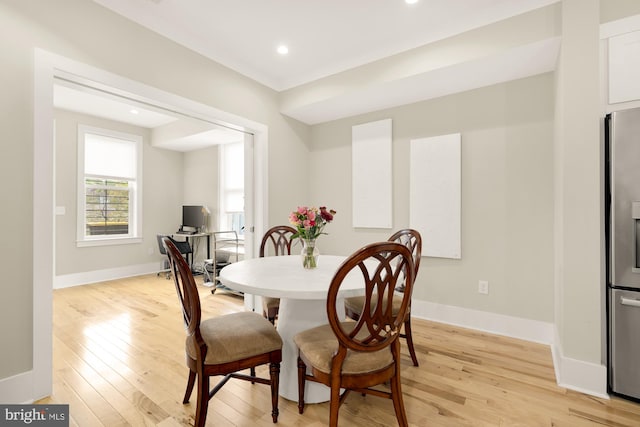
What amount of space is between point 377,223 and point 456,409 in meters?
2.08

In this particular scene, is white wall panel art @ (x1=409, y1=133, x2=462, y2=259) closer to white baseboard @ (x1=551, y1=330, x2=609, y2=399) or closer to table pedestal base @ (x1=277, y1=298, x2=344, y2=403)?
white baseboard @ (x1=551, y1=330, x2=609, y2=399)

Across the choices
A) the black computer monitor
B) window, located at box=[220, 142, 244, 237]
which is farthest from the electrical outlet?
the black computer monitor

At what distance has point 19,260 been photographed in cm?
177

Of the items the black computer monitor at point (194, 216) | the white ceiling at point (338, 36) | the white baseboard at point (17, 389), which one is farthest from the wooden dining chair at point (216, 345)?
the black computer monitor at point (194, 216)

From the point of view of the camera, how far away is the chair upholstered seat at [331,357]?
1.35 m

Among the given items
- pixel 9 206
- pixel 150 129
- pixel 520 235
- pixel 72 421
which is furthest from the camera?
pixel 150 129

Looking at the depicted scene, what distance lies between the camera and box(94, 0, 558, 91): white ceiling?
7.34 feet

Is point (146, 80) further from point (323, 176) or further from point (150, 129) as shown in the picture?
point (150, 129)

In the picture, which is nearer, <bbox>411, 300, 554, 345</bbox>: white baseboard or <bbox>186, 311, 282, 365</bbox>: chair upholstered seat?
<bbox>186, 311, 282, 365</bbox>: chair upholstered seat

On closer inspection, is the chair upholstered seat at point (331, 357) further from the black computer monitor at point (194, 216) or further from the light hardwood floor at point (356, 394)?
the black computer monitor at point (194, 216)

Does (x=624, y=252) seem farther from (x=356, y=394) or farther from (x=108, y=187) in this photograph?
(x=108, y=187)

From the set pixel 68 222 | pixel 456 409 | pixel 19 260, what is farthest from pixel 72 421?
pixel 68 222

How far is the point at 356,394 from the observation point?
188 cm

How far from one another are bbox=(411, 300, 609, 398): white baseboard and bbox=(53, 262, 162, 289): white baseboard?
16.0ft
